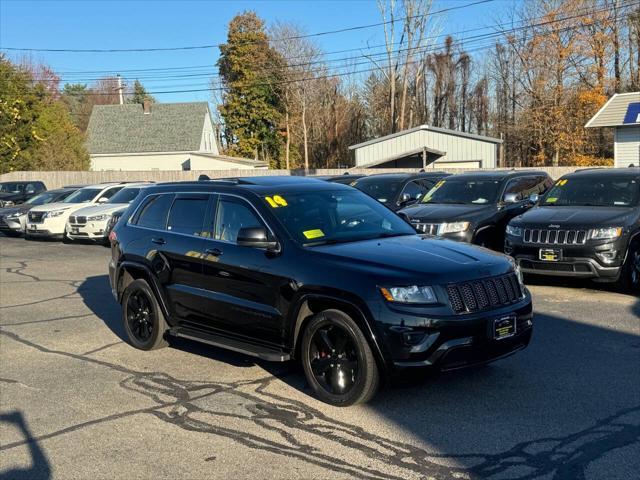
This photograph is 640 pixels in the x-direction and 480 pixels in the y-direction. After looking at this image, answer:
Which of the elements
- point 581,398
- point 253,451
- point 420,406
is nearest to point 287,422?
point 253,451

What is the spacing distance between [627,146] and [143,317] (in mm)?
25694

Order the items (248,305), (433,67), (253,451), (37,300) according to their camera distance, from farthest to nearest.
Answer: (433,67), (37,300), (248,305), (253,451)

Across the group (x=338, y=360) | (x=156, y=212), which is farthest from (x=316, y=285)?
(x=156, y=212)

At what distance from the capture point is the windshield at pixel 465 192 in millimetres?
12664

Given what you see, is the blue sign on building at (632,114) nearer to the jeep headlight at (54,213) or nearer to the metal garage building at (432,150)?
the metal garage building at (432,150)

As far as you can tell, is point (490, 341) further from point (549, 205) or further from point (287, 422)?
point (549, 205)

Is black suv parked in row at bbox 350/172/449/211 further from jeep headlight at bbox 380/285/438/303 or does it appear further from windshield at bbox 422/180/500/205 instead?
jeep headlight at bbox 380/285/438/303

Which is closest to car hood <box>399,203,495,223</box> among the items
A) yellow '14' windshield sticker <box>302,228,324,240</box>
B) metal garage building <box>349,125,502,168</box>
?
yellow '14' windshield sticker <box>302,228,324,240</box>

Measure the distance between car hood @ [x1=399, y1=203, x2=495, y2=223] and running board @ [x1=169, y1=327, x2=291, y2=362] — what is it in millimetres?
6094

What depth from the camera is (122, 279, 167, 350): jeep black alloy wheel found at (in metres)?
7.05

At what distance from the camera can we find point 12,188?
2897cm

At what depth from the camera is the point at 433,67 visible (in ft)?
190

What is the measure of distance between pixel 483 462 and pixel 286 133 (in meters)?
58.7

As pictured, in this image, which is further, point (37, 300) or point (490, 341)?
point (37, 300)
